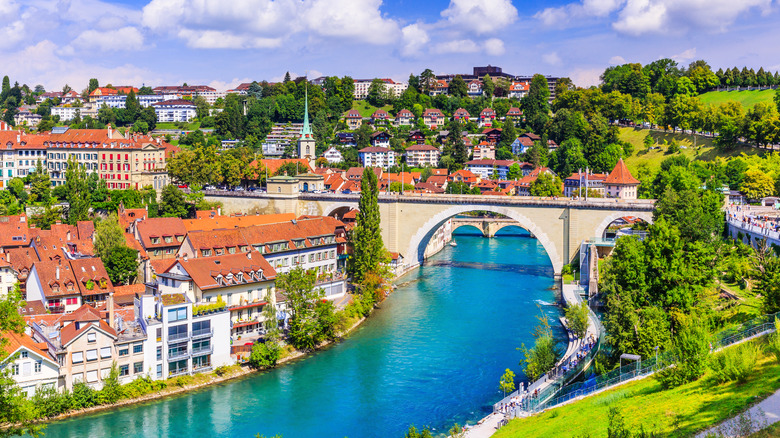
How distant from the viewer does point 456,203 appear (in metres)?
52.4

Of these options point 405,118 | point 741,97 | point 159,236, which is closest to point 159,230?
point 159,236

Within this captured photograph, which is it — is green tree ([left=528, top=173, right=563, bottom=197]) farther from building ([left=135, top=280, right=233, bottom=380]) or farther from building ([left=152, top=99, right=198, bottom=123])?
building ([left=152, top=99, right=198, bottom=123])

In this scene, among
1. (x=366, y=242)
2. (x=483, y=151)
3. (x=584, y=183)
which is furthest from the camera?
(x=483, y=151)

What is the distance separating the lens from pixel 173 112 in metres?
115

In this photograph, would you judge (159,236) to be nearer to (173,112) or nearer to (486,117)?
(173,112)

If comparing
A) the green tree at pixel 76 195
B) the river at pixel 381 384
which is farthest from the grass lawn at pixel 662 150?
the green tree at pixel 76 195

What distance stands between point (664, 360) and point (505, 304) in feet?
72.3

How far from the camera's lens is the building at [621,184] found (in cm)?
5806

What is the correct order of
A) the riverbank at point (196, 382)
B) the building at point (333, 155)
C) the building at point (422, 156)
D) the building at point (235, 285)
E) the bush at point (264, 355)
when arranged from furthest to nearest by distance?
the building at point (333, 155), the building at point (422, 156), the building at point (235, 285), the bush at point (264, 355), the riverbank at point (196, 382)

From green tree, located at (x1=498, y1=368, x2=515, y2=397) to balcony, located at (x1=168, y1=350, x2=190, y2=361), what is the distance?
1249 cm

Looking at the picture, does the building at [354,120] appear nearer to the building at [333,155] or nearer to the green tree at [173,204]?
the building at [333,155]

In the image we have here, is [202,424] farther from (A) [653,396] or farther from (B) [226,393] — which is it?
(A) [653,396]

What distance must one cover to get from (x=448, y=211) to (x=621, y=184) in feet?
49.4

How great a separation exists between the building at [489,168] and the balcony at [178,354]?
2535 inches
